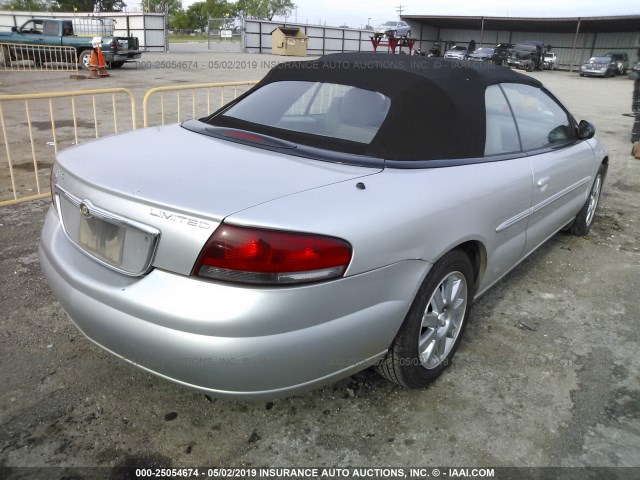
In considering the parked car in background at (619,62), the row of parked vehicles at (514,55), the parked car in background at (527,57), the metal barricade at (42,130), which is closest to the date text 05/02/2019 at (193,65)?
the metal barricade at (42,130)

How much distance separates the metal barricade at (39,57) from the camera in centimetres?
1980

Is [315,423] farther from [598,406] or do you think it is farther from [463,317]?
[598,406]

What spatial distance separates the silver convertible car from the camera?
1823 mm

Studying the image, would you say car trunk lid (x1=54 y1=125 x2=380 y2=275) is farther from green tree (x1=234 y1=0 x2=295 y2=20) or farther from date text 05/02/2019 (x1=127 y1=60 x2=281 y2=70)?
green tree (x1=234 y1=0 x2=295 y2=20)

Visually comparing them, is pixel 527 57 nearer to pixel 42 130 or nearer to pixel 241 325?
pixel 42 130

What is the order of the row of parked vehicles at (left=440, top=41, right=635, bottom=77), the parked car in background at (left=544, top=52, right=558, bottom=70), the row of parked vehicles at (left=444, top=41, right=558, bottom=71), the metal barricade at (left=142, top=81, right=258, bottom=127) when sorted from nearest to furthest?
the metal barricade at (left=142, top=81, right=258, bottom=127) < the row of parked vehicles at (left=440, top=41, right=635, bottom=77) < the row of parked vehicles at (left=444, top=41, right=558, bottom=71) < the parked car in background at (left=544, top=52, right=558, bottom=70)

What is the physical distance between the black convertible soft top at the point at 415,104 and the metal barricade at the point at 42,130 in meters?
2.90

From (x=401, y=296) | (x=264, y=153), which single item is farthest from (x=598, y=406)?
(x=264, y=153)

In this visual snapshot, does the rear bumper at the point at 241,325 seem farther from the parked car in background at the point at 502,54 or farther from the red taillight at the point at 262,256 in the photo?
the parked car in background at the point at 502,54

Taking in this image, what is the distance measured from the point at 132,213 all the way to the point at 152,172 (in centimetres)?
25

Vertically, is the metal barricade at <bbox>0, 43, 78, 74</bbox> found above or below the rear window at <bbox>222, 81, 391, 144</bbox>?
below

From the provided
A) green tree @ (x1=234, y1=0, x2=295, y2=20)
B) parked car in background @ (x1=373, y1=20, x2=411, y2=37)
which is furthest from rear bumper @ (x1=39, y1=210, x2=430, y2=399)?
green tree @ (x1=234, y1=0, x2=295, y2=20)

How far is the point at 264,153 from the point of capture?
7.91 feet

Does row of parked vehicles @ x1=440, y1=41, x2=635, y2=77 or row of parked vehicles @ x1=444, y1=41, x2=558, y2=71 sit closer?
row of parked vehicles @ x1=440, y1=41, x2=635, y2=77
